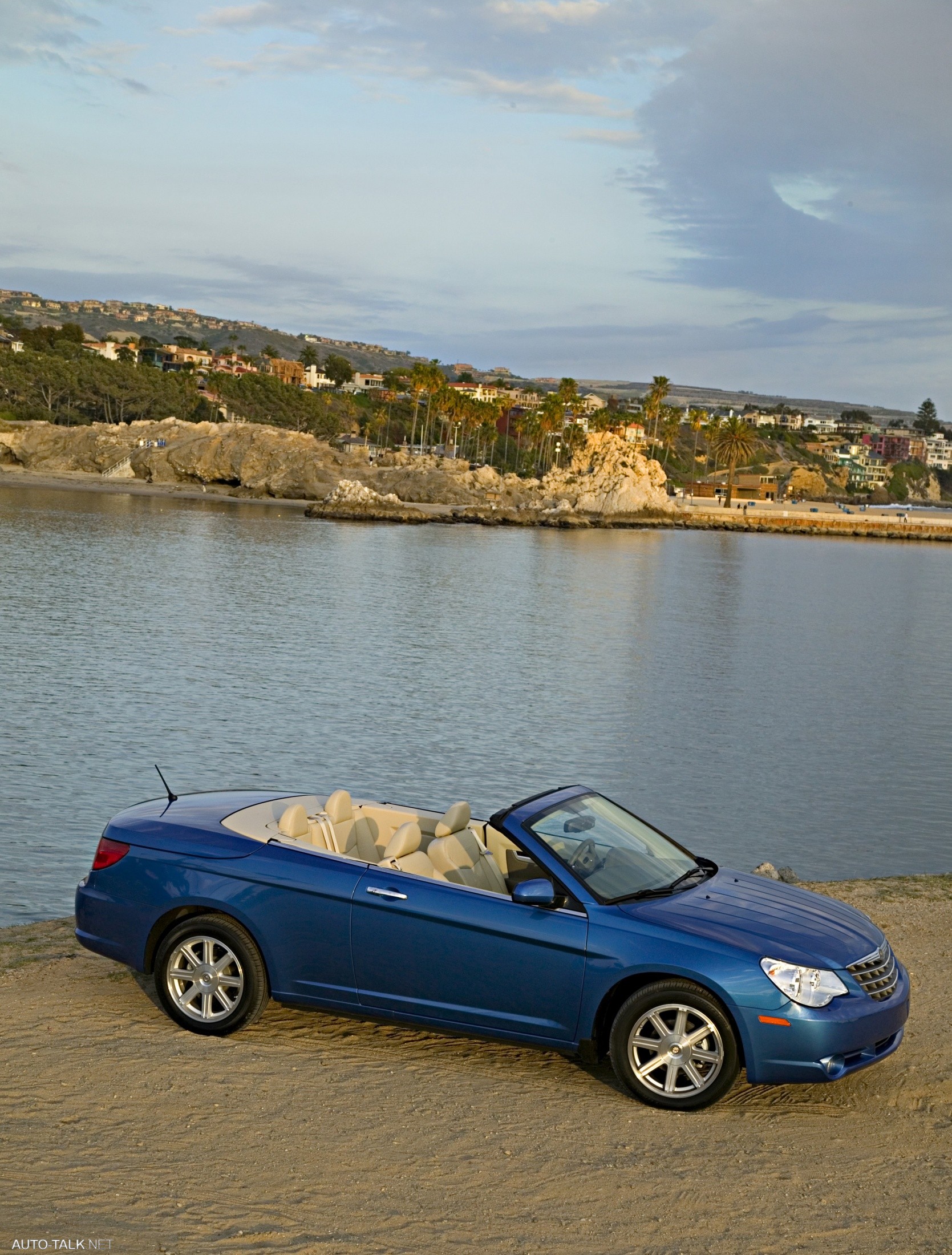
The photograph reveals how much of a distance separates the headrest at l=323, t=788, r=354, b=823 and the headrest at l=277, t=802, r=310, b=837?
0.17 meters

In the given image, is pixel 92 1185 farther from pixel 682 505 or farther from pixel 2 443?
pixel 682 505

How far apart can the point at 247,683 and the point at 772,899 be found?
1971 cm

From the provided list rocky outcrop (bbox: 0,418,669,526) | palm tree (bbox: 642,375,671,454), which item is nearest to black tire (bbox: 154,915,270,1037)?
rocky outcrop (bbox: 0,418,669,526)

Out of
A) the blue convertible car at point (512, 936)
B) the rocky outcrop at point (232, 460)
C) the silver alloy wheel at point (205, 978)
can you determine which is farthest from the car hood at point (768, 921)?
the rocky outcrop at point (232, 460)

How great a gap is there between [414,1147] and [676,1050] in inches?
52.4

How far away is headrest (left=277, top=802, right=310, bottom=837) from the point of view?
676 cm

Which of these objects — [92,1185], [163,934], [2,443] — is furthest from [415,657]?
[2,443]

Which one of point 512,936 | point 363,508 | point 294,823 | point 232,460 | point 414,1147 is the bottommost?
point 414,1147

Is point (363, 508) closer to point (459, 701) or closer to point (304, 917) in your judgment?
point (459, 701)

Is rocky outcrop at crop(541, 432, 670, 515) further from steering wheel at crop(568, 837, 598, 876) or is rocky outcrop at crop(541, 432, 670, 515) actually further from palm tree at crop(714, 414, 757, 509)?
steering wheel at crop(568, 837, 598, 876)

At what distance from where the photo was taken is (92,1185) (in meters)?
4.83

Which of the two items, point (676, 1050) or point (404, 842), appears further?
point (404, 842)

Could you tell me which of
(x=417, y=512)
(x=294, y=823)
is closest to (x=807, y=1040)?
(x=294, y=823)

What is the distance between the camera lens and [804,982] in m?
5.74
